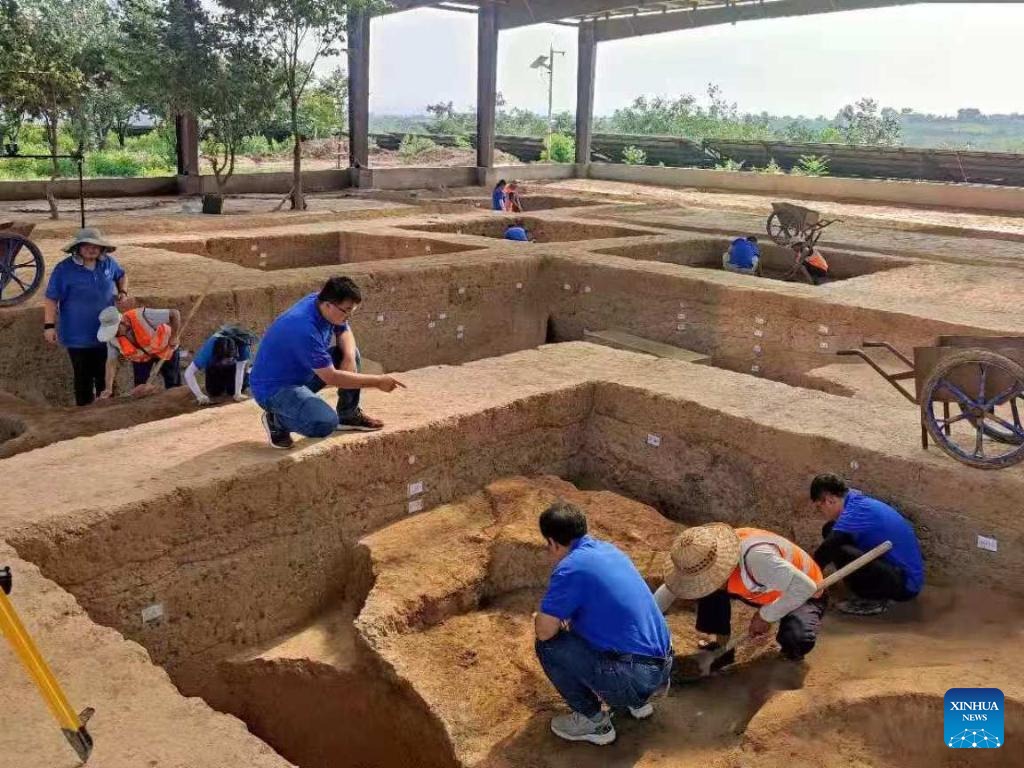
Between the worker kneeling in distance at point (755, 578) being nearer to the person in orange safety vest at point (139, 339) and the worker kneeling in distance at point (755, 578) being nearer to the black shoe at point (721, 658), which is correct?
the black shoe at point (721, 658)

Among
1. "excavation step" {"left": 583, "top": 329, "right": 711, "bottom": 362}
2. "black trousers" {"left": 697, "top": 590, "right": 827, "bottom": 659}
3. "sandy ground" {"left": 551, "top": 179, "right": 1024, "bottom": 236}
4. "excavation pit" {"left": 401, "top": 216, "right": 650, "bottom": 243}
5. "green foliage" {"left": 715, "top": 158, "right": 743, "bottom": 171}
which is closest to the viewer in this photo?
"black trousers" {"left": 697, "top": 590, "right": 827, "bottom": 659}

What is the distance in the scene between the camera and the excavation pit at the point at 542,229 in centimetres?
1456

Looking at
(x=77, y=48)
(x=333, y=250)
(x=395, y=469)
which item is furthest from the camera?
(x=77, y=48)

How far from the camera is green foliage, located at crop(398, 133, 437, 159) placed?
33969 mm

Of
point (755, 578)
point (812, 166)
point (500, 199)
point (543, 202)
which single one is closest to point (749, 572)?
point (755, 578)

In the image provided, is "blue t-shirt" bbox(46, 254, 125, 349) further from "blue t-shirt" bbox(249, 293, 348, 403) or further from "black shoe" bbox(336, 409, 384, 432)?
"black shoe" bbox(336, 409, 384, 432)

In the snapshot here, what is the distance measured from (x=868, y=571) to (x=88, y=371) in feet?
19.0

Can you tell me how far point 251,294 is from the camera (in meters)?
8.71

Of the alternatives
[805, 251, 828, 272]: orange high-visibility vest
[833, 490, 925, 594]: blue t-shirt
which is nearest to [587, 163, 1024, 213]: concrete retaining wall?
[805, 251, 828, 272]: orange high-visibility vest

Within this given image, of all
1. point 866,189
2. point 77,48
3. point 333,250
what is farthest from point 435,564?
point 866,189

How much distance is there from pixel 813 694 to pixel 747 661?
1.58 ft

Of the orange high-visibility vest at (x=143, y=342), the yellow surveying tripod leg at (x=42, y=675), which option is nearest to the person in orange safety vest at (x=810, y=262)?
the orange high-visibility vest at (x=143, y=342)

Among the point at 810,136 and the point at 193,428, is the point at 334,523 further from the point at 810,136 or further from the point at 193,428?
the point at 810,136

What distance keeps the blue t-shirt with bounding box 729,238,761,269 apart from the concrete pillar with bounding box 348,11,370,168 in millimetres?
12272
